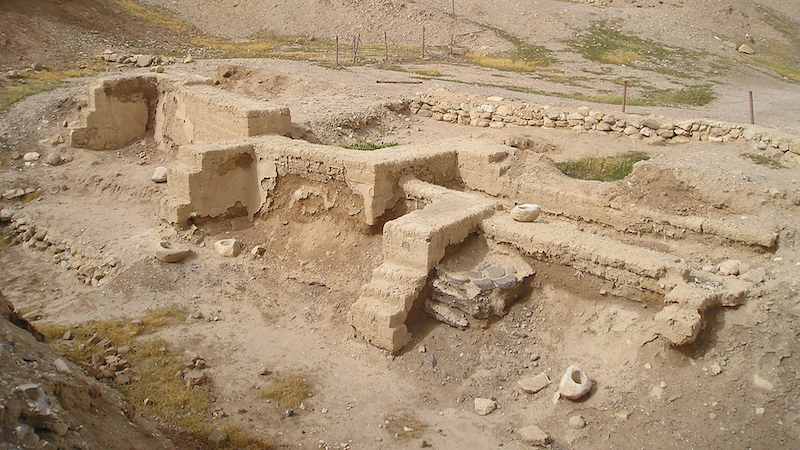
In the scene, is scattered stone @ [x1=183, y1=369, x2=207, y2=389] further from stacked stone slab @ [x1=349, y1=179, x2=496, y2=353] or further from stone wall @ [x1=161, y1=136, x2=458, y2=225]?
stone wall @ [x1=161, y1=136, x2=458, y2=225]

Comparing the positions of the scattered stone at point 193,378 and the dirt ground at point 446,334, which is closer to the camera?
the dirt ground at point 446,334

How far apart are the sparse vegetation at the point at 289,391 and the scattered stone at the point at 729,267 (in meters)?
4.66

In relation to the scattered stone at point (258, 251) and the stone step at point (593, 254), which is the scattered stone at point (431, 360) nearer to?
the stone step at point (593, 254)

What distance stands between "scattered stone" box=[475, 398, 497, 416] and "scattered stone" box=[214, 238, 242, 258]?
4.48m

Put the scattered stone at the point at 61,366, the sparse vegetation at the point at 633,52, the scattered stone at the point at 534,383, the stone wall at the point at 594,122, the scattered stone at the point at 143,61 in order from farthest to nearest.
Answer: the sparse vegetation at the point at 633,52
the scattered stone at the point at 143,61
the stone wall at the point at 594,122
the scattered stone at the point at 534,383
the scattered stone at the point at 61,366

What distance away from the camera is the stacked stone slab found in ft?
23.9

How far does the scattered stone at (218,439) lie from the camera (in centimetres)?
594

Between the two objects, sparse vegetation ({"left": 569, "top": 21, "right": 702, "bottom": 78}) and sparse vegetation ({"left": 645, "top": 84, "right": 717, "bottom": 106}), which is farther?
sparse vegetation ({"left": 569, "top": 21, "right": 702, "bottom": 78})

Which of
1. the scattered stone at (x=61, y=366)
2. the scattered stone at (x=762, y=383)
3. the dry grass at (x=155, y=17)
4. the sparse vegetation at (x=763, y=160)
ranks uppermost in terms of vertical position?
the dry grass at (x=155, y=17)

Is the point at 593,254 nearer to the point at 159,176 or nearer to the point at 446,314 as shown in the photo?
the point at 446,314

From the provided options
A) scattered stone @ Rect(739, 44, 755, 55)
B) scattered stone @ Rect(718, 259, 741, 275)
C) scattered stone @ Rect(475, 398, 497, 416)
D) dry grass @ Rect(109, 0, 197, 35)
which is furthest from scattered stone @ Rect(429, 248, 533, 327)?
scattered stone @ Rect(739, 44, 755, 55)

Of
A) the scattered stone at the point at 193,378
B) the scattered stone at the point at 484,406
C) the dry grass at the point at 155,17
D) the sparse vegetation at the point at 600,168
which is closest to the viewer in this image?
the scattered stone at the point at 484,406

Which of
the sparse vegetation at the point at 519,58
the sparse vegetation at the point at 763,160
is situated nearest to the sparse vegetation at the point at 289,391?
the sparse vegetation at the point at 763,160

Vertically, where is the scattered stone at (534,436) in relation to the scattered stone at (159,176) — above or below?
below
